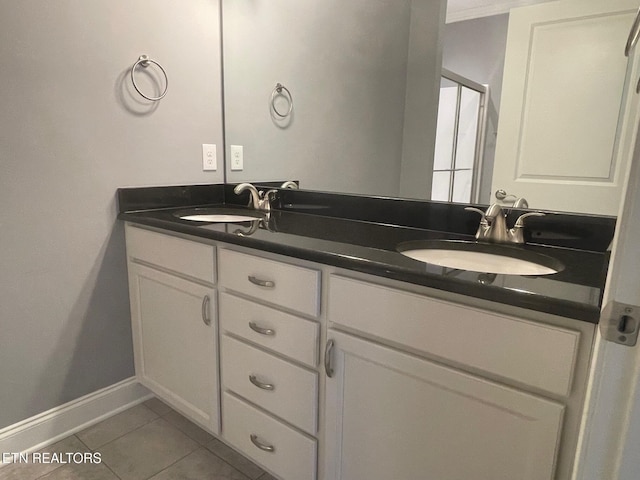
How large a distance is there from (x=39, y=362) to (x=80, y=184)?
2.24ft

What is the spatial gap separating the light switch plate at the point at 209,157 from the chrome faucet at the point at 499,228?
1.26 m

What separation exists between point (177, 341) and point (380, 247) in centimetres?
90

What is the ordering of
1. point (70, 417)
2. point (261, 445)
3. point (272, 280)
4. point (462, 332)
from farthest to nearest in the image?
point (70, 417) → point (261, 445) → point (272, 280) → point (462, 332)

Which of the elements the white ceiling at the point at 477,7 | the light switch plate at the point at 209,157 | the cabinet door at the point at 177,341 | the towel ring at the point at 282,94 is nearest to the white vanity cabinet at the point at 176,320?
the cabinet door at the point at 177,341

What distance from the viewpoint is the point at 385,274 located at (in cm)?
93

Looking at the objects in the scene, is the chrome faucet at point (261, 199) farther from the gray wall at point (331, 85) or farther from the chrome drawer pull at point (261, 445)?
the chrome drawer pull at point (261, 445)

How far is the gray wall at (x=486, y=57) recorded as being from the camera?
4.00ft

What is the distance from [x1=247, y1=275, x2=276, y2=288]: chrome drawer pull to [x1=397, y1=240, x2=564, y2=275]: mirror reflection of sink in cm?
37

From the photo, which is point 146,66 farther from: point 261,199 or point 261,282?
point 261,282

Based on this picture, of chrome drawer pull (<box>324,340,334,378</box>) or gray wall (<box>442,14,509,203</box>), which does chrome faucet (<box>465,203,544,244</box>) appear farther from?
chrome drawer pull (<box>324,340,334,378</box>)

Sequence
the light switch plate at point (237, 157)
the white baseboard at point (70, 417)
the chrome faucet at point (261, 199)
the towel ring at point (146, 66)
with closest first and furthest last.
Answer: the white baseboard at point (70, 417)
the towel ring at point (146, 66)
the chrome faucet at point (261, 199)
the light switch plate at point (237, 157)

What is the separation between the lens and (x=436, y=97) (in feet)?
4.79

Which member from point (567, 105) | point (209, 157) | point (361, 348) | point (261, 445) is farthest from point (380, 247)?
point (209, 157)

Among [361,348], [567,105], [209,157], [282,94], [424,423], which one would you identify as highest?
[282,94]
